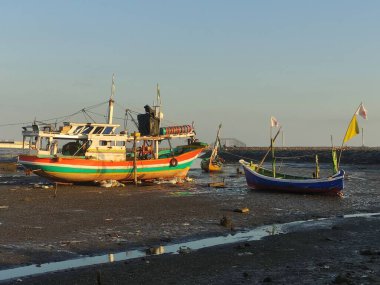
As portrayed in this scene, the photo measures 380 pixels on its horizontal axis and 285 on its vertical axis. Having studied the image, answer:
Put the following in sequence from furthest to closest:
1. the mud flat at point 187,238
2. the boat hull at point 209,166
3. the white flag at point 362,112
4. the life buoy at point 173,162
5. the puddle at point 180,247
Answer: the boat hull at point 209,166, the life buoy at point 173,162, the white flag at point 362,112, the puddle at point 180,247, the mud flat at point 187,238

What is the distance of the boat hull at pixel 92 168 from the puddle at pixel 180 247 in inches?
721

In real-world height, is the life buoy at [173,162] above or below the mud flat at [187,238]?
above

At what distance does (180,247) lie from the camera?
1388 centimetres

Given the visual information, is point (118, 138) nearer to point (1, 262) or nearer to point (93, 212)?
point (93, 212)

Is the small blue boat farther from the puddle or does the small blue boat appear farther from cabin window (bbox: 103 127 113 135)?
cabin window (bbox: 103 127 113 135)

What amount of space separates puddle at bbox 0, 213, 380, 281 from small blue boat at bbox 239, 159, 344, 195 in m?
9.30

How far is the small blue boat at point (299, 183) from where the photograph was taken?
94.9 feet

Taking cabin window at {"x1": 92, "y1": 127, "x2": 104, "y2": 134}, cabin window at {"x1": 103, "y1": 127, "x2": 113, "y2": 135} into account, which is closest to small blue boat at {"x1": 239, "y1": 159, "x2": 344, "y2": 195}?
cabin window at {"x1": 103, "y1": 127, "x2": 113, "y2": 135}

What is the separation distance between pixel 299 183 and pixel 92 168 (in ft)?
49.3

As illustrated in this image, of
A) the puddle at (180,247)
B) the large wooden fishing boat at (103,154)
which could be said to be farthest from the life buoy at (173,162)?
the puddle at (180,247)

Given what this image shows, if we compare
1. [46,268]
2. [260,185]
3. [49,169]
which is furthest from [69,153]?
[46,268]

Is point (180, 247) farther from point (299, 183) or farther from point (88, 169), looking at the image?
point (88, 169)

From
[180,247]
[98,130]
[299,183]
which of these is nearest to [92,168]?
[98,130]

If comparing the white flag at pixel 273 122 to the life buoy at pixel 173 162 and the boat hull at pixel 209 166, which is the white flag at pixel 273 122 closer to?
the life buoy at pixel 173 162
